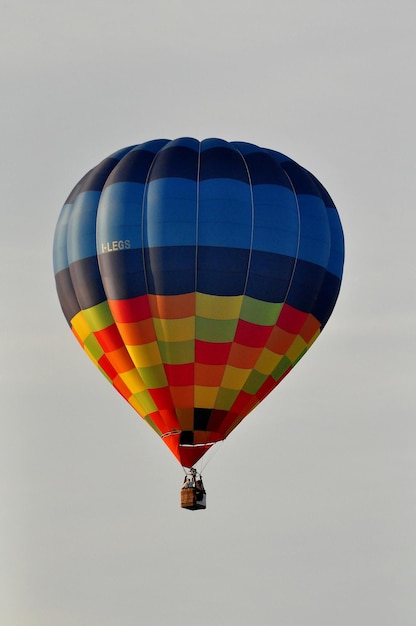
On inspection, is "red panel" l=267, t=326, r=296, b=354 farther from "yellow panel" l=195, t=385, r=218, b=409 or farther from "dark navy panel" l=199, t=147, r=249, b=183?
"dark navy panel" l=199, t=147, r=249, b=183

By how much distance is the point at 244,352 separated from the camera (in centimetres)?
4978

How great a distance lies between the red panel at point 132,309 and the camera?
49406 millimetres

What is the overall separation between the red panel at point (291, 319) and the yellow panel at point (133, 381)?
3.10 meters

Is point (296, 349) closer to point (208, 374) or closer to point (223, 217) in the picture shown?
point (208, 374)

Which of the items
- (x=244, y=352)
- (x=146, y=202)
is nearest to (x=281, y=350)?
(x=244, y=352)

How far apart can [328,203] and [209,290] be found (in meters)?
3.79

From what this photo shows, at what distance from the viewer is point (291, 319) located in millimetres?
50062

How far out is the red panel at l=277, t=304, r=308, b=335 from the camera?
49875 millimetres

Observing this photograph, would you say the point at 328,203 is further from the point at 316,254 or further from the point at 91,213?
the point at 91,213

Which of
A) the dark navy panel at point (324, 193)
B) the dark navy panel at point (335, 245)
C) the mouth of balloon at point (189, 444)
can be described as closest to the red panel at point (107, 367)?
the mouth of balloon at point (189, 444)

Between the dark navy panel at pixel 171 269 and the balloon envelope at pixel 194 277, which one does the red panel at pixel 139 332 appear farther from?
the dark navy panel at pixel 171 269

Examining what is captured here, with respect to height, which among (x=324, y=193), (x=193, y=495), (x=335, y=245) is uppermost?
(x=324, y=193)

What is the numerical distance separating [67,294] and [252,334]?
161 inches

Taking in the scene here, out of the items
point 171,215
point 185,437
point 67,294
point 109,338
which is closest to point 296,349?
point 185,437
